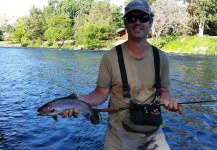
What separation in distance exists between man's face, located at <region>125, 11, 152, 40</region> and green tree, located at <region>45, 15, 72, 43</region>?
8285 cm

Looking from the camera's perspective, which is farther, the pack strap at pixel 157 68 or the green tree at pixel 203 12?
the green tree at pixel 203 12

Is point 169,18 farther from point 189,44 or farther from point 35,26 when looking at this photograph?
point 35,26

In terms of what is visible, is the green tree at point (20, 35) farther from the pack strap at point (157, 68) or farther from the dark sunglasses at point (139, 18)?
the pack strap at point (157, 68)

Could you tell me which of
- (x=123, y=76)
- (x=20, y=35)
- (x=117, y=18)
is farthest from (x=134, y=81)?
(x=20, y=35)

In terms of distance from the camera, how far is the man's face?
3.40 meters

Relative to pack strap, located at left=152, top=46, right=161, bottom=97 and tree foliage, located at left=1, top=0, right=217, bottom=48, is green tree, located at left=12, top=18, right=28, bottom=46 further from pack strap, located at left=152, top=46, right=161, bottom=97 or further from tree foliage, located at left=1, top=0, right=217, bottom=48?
pack strap, located at left=152, top=46, right=161, bottom=97

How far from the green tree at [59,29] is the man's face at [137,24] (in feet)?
272

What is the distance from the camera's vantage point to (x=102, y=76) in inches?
135

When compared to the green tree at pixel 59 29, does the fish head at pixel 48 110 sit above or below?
above

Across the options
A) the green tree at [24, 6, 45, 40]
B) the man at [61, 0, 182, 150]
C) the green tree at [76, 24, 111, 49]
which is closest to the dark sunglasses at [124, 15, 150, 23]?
the man at [61, 0, 182, 150]

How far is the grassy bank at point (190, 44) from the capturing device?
5069 centimetres

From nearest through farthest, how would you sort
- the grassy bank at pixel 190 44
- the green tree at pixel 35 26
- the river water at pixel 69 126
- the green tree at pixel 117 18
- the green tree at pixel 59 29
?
1. the river water at pixel 69 126
2. the grassy bank at pixel 190 44
3. the green tree at pixel 117 18
4. the green tree at pixel 59 29
5. the green tree at pixel 35 26

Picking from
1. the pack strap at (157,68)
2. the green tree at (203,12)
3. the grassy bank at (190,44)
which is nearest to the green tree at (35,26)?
the grassy bank at (190,44)

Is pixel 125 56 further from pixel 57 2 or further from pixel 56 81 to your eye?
pixel 57 2
